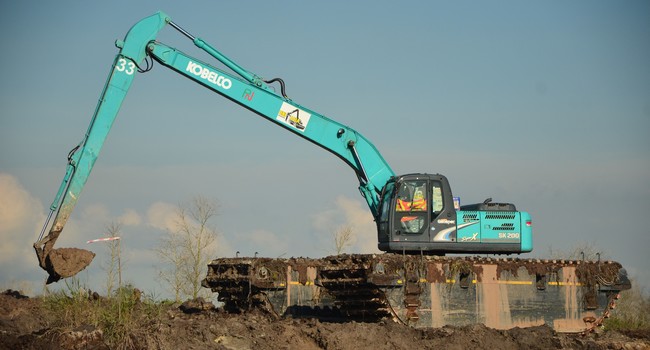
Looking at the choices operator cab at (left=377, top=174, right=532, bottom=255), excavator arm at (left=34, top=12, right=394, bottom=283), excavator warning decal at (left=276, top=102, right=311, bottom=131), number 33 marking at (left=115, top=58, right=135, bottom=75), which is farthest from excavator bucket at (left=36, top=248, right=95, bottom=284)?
operator cab at (left=377, top=174, right=532, bottom=255)

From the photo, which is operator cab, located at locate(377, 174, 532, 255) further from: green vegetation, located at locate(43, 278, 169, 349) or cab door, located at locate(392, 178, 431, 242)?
green vegetation, located at locate(43, 278, 169, 349)

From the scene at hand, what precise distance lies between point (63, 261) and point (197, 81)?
5.06m

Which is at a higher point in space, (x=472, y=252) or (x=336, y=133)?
(x=336, y=133)

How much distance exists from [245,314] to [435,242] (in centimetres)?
439

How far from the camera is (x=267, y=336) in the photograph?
699 inches

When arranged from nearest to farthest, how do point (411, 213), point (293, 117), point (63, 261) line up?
point (63, 261)
point (411, 213)
point (293, 117)

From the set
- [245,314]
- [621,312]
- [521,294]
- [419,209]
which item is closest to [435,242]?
[419,209]

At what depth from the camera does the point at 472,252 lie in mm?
22203

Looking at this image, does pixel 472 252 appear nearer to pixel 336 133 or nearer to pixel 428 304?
pixel 428 304

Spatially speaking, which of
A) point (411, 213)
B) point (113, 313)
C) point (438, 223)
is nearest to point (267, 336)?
point (113, 313)

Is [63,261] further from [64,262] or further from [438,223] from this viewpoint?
[438,223]

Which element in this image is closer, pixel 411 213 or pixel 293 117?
pixel 411 213

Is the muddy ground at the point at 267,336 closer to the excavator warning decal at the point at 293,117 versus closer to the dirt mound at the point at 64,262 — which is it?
the dirt mound at the point at 64,262

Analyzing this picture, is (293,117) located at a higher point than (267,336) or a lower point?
higher
